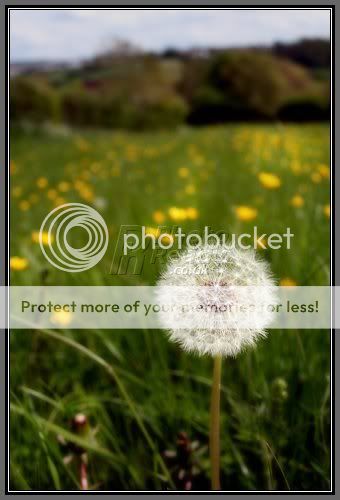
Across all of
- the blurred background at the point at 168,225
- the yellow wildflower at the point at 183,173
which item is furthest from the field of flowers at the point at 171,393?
the yellow wildflower at the point at 183,173

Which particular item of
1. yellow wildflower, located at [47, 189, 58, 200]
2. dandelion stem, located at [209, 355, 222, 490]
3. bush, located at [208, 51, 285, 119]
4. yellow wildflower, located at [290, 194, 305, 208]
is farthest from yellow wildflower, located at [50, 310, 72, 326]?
yellow wildflower, located at [47, 189, 58, 200]

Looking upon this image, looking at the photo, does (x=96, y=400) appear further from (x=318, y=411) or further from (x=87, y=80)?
(x=87, y=80)

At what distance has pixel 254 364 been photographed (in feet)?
Answer: 3.75

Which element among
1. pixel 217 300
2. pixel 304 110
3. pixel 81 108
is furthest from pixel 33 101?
pixel 217 300

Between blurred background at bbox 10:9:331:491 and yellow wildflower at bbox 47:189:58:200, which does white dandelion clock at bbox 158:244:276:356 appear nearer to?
blurred background at bbox 10:9:331:491

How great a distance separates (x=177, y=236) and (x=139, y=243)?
0.13m

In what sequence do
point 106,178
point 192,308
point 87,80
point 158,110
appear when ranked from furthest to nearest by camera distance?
point 106,178 → point 158,110 → point 87,80 → point 192,308

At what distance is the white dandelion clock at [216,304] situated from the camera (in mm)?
742

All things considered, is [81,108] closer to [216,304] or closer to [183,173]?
[183,173]

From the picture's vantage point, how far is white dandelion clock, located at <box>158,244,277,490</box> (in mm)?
742

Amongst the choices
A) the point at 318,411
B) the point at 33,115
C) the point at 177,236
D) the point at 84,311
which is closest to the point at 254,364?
the point at 318,411

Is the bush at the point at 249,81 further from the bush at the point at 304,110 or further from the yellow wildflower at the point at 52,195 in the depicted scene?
the yellow wildflower at the point at 52,195

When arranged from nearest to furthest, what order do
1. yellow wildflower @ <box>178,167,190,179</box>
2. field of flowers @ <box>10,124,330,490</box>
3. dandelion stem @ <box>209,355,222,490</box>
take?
dandelion stem @ <box>209,355,222,490</box> → field of flowers @ <box>10,124,330,490</box> → yellow wildflower @ <box>178,167,190,179</box>

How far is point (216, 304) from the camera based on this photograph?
0.75 meters
